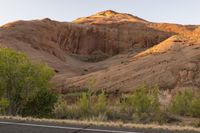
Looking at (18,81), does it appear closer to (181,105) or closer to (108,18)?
(181,105)

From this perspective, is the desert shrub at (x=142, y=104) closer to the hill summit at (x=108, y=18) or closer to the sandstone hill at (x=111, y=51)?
the sandstone hill at (x=111, y=51)

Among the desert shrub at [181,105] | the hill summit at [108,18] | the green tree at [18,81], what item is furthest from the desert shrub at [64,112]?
the hill summit at [108,18]

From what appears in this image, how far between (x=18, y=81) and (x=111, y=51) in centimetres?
7292

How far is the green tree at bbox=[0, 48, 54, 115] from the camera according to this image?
2100 centimetres

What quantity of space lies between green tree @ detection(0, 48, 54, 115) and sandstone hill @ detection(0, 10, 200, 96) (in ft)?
71.2

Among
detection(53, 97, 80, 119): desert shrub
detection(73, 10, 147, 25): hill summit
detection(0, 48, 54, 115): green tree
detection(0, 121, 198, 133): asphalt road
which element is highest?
detection(73, 10, 147, 25): hill summit

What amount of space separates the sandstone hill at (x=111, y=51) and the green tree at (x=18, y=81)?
2171cm

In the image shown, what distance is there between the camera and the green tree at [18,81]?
21.0 m

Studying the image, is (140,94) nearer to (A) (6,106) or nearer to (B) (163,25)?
(A) (6,106)

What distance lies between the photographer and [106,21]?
105938 millimetres

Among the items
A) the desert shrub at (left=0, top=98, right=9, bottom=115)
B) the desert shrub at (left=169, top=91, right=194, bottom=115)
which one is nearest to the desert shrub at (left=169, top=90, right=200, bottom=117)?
the desert shrub at (left=169, top=91, right=194, bottom=115)

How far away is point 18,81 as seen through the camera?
21.0 metres

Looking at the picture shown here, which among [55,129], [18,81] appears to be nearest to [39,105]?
[18,81]

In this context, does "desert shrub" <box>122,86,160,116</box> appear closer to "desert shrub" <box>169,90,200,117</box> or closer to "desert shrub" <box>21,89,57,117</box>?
"desert shrub" <box>169,90,200,117</box>
